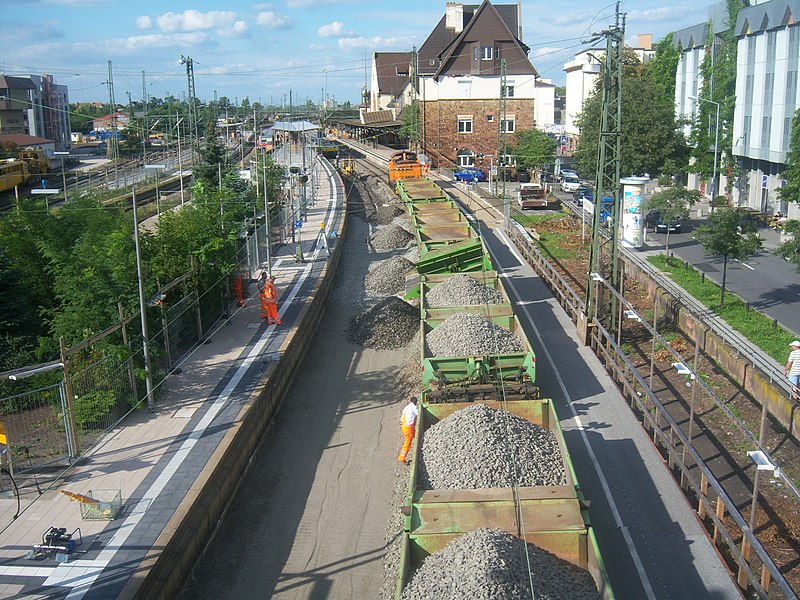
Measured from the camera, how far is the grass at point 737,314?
1931 centimetres

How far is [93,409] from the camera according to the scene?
44.8 feet

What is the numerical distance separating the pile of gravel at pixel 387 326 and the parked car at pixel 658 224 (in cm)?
1725

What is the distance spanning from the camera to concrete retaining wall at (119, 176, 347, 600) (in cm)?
967

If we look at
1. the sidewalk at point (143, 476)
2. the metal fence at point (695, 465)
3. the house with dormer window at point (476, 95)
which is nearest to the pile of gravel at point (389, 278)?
the metal fence at point (695, 465)

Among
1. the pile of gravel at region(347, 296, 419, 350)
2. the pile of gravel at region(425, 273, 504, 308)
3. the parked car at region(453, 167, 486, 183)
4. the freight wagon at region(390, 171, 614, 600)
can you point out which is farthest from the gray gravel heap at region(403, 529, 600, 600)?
the parked car at region(453, 167, 486, 183)

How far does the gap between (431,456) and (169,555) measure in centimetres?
387

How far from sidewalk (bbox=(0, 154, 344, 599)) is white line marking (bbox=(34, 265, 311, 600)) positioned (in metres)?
0.01

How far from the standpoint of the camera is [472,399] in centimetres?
1414

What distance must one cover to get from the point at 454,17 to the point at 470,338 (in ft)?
199

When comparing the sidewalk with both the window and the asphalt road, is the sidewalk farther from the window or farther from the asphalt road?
the window

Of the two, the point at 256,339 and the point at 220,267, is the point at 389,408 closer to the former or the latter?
the point at 256,339

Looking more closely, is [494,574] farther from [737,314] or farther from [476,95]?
[476,95]

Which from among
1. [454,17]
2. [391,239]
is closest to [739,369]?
[391,239]

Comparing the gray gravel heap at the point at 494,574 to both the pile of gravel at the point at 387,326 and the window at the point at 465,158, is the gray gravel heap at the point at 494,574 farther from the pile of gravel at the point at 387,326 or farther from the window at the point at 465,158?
the window at the point at 465,158
